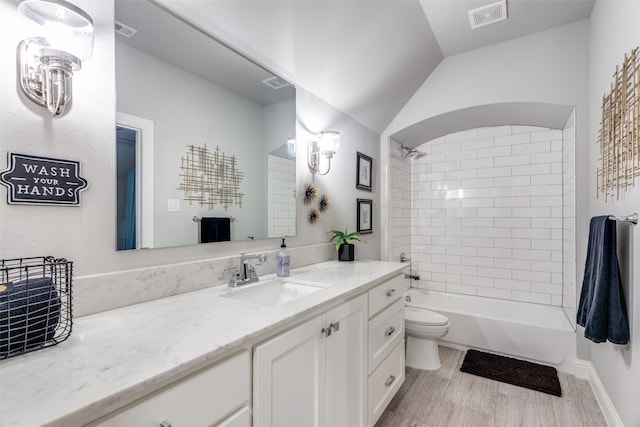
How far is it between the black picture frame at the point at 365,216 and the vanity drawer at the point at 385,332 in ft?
2.71

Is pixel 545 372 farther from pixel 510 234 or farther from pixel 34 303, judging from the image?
pixel 34 303

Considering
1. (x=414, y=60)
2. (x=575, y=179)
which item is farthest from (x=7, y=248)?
(x=575, y=179)

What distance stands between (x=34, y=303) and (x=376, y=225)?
2652 millimetres

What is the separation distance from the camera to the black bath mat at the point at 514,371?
7.61 ft

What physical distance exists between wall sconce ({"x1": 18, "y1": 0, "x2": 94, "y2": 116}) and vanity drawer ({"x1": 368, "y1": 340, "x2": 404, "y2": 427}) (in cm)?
183

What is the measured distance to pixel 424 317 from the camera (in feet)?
8.86

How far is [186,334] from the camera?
0.90m

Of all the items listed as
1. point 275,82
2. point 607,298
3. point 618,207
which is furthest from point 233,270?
point 618,207

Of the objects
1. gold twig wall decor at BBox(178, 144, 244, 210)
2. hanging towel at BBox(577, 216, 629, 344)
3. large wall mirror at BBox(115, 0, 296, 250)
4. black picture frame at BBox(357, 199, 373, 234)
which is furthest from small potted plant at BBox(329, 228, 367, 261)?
hanging towel at BBox(577, 216, 629, 344)

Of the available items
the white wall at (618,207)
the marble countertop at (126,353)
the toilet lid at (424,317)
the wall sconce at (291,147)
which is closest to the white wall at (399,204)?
the toilet lid at (424,317)

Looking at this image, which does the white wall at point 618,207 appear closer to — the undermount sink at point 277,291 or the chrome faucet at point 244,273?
the undermount sink at point 277,291

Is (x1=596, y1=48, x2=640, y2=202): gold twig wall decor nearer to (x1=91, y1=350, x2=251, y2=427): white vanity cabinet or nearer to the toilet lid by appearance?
the toilet lid

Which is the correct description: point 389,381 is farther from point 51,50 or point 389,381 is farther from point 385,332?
point 51,50

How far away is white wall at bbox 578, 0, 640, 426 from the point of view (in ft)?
4.87
